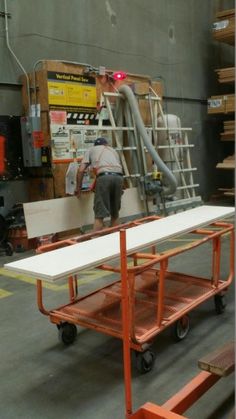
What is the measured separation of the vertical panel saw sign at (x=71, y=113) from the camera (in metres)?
6.13

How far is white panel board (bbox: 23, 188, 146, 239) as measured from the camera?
5.59 metres

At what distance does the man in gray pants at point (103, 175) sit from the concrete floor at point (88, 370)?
223 centimetres

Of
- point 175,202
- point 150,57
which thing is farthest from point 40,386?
point 150,57

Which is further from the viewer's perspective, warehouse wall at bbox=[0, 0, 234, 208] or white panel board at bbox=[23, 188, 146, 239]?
warehouse wall at bbox=[0, 0, 234, 208]

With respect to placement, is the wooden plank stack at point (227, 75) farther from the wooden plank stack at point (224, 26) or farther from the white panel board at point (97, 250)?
the white panel board at point (97, 250)

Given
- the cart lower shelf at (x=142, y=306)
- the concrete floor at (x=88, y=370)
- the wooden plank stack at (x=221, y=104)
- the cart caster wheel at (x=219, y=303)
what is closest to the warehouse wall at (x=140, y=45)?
the wooden plank stack at (x=221, y=104)

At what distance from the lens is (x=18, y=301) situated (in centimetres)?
396

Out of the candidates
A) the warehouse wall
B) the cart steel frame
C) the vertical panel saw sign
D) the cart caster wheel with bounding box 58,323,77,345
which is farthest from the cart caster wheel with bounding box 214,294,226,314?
the warehouse wall

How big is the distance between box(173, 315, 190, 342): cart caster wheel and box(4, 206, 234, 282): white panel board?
0.67 m

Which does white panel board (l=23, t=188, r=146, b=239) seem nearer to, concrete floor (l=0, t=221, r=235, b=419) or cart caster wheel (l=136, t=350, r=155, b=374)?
concrete floor (l=0, t=221, r=235, b=419)

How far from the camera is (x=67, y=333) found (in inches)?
121

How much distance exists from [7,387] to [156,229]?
4.75 feet

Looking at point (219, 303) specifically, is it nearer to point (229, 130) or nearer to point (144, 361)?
point (144, 361)

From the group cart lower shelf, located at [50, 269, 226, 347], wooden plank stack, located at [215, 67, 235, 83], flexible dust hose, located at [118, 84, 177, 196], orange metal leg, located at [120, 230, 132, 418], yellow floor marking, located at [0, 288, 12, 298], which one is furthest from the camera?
wooden plank stack, located at [215, 67, 235, 83]
